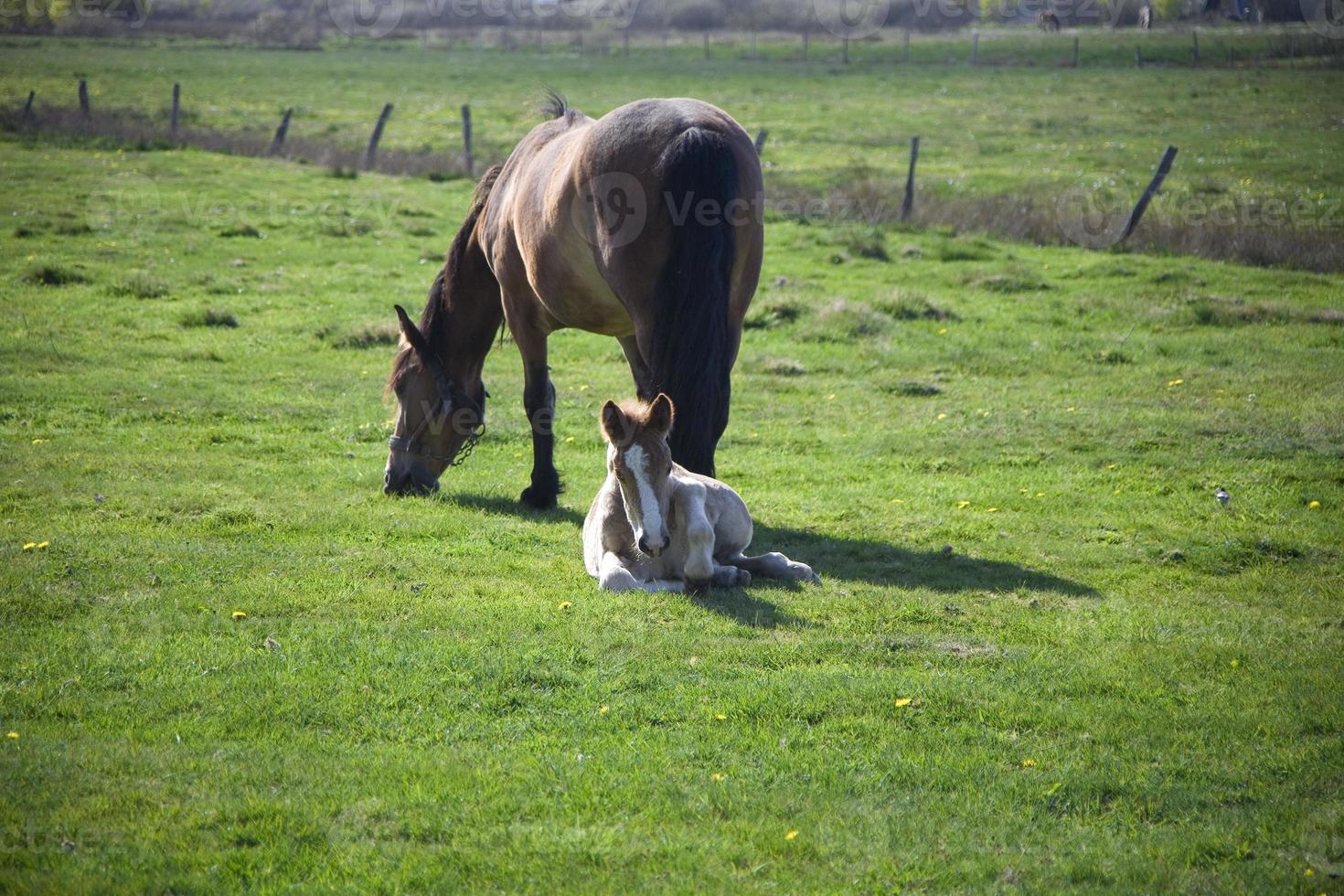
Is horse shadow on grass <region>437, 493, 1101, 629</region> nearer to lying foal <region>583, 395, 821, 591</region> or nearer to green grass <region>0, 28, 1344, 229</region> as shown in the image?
lying foal <region>583, 395, 821, 591</region>

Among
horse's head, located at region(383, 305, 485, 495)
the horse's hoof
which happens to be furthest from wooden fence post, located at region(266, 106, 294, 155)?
the horse's hoof

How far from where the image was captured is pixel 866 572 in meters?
8.14

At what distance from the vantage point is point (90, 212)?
2177 centimetres

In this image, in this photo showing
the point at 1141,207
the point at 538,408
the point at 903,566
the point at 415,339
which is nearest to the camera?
the point at 903,566

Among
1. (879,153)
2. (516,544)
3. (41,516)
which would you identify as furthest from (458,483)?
(879,153)

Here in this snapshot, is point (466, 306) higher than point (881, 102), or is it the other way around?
point (881, 102)

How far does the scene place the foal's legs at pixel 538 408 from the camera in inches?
387

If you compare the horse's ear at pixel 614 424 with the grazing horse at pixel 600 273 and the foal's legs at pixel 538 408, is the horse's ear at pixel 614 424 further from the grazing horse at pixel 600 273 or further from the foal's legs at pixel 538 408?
the foal's legs at pixel 538 408

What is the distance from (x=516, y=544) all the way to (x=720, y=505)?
1.70 m

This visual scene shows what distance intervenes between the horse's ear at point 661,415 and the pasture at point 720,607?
41.6 inches

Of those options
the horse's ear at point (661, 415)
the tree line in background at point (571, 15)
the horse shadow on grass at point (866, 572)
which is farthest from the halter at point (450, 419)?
the tree line in background at point (571, 15)

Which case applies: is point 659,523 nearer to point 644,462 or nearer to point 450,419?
point 644,462

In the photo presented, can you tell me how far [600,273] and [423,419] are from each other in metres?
2.44

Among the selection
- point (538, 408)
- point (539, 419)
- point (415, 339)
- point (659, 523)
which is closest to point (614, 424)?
point (659, 523)
